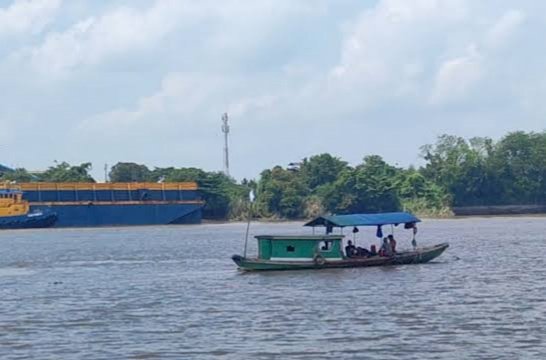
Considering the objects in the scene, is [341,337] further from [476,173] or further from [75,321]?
[476,173]

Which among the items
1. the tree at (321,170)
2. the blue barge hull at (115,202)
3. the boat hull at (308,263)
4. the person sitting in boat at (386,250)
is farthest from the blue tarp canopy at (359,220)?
the tree at (321,170)

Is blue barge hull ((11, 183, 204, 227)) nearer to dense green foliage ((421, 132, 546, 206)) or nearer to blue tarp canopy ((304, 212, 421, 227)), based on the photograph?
dense green foliage ((421, 132, 546, 206))

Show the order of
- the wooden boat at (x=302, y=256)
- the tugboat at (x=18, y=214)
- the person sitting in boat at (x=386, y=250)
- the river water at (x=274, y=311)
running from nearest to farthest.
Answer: the river water at (x=274, y=311) < the wooden boat at (x=302, y=256) < the person sitting in boat at (x=386, y=250) < the tugboat at (x=18, y=214)

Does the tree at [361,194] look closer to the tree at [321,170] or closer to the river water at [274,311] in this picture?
the tree at [321,170]

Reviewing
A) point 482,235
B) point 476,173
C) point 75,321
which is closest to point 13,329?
point 75,321

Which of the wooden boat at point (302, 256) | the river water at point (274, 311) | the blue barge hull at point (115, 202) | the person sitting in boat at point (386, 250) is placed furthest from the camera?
the blue barge hull at point (115, 202)

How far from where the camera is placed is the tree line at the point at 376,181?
12925 cm

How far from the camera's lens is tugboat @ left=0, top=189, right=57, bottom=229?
108 meters

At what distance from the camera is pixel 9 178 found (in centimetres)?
13188

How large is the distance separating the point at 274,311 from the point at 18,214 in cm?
8072

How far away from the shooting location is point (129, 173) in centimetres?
14038

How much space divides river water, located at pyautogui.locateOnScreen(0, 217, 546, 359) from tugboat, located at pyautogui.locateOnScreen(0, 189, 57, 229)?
55.2 meters

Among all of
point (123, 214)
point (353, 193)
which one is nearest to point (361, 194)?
point (353, 193)

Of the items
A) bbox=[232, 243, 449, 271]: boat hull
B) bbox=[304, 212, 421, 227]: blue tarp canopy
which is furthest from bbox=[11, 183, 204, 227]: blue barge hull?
bbox=[232, 243, 449, 271]: boat hull
